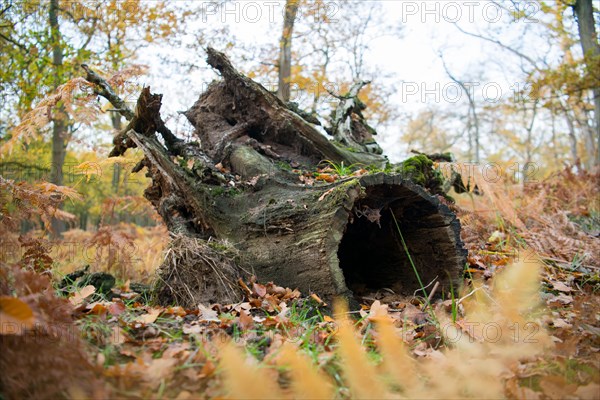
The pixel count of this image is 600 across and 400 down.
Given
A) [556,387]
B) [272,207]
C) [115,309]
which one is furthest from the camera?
[272,207]

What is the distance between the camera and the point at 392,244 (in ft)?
13.3

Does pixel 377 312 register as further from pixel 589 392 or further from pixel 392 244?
pixel 392 244

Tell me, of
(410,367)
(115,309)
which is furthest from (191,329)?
(410,367)

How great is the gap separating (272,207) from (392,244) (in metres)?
1.33

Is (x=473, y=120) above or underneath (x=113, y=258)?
above

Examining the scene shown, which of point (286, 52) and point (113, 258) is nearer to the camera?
point (113, 258)

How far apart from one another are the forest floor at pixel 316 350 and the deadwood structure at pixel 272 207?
275 mm

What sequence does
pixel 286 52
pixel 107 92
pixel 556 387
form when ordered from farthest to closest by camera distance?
pixel 286 52
pixel 107 92
pixel 556 387

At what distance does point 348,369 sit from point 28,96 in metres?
8.15

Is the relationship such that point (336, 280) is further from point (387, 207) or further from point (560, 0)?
point (560, 0)

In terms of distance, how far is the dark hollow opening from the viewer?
351 centimetres

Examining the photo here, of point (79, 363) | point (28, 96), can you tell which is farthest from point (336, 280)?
point (28, 96)

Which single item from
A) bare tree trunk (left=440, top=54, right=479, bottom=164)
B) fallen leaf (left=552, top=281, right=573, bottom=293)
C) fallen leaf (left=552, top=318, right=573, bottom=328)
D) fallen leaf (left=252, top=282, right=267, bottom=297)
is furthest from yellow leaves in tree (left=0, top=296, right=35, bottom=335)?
bare tree trunk (left=440, top=54, right=479, bottom=164)

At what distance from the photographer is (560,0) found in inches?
391
